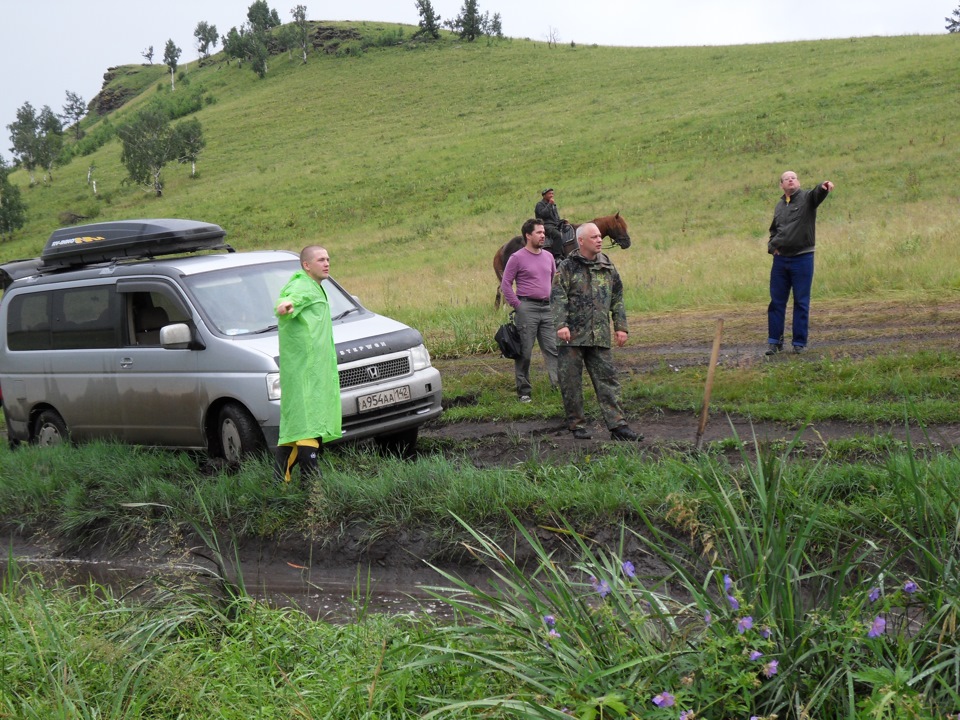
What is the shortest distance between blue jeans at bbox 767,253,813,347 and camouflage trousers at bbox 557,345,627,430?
11.6ft

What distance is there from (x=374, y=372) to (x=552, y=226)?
5371 millimetres

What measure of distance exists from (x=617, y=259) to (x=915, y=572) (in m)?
21.9

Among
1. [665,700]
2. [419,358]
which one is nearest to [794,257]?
[419,358]

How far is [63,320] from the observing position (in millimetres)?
10430

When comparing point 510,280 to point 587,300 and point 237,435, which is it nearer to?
point 587,300

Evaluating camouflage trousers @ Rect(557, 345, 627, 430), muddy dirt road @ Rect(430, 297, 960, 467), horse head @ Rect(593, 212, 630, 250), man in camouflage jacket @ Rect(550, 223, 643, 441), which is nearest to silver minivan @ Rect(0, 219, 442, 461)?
muddy dirt road @ Rect(430, 297, 960, 467)

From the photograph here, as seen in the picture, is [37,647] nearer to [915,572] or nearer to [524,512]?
[524,512]

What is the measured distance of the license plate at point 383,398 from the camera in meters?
8.55

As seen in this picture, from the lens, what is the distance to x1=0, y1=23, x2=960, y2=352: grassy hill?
19.9 meters

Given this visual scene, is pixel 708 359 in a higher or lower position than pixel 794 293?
lower

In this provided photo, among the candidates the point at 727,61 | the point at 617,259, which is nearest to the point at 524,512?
the point at 617,259

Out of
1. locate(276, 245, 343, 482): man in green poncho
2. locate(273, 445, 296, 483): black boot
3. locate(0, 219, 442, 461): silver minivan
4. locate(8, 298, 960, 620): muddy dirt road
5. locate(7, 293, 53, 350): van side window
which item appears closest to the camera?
locate(8, 298, 960, 620): muddy dirt road

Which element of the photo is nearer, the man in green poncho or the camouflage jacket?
the man in green poncho

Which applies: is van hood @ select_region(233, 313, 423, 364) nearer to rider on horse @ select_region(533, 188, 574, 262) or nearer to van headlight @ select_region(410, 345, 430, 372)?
van headlight @ select_region(410, 345, 430, 372)
